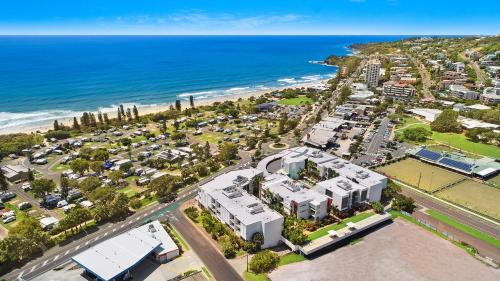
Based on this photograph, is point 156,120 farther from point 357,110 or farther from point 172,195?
point 357,110

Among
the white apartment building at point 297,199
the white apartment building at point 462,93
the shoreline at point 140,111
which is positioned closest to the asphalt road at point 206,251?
the white apartment building at point 297,199

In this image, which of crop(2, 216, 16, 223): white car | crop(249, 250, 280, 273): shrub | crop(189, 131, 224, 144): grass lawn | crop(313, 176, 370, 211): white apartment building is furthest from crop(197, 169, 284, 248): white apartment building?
crop(189, 131, 224, 144): grass lawn

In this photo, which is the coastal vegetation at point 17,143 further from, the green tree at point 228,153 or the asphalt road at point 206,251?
the asphalt road at point 206,251

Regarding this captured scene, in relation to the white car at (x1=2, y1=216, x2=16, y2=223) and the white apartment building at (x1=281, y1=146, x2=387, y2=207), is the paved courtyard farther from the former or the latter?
the white car at (x1=2, y1=216, x2=16, y2=223)

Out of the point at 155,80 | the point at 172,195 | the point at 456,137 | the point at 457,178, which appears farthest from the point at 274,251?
the point at 155,80

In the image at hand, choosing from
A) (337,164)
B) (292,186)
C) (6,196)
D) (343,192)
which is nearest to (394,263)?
(343,192)

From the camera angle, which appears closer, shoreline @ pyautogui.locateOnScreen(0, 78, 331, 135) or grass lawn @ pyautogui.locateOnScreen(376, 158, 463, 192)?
grass lawn @ pyautogui.locateOnScreen(376, 158, 463, 192)
